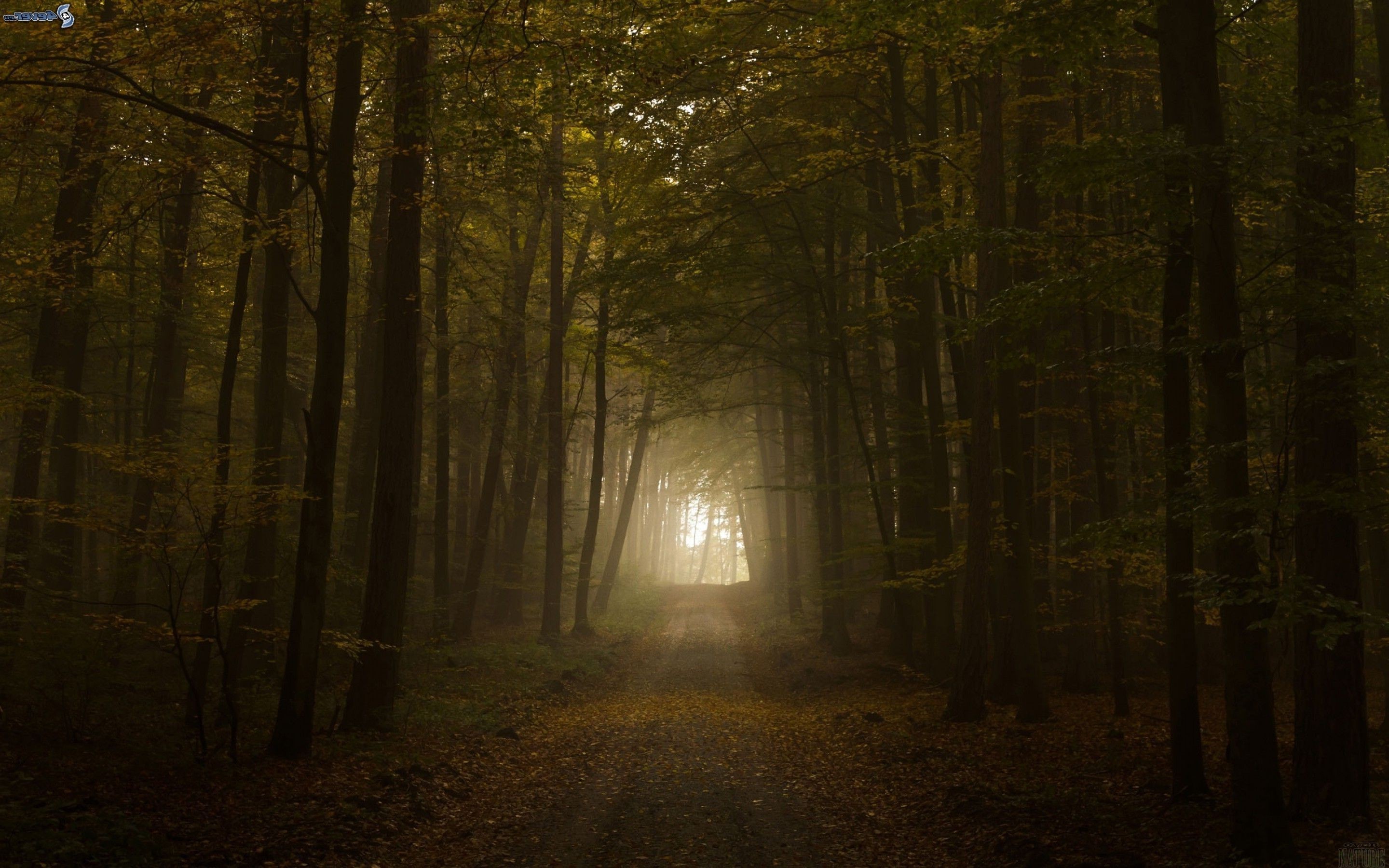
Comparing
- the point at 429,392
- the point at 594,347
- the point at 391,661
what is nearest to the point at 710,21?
the point at 391,661

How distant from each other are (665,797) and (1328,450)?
707cm

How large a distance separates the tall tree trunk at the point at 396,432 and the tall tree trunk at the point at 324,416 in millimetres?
1077

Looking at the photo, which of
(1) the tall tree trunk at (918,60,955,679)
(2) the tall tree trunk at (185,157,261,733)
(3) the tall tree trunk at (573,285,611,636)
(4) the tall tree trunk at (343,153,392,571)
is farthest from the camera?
(3) the tall tree trunk at (573,285,611,636)

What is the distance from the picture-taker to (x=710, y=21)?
1114 centimetres

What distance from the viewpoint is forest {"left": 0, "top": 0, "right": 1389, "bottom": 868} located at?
712 centimetres

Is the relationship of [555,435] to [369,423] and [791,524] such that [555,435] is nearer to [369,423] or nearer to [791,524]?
[369,423]

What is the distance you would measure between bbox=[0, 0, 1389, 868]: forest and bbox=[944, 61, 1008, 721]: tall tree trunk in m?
0.08

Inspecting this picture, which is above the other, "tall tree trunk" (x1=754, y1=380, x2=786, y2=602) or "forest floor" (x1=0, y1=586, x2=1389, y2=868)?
"tall tree trunk" (x1=754, y1=380, x2=786, y2=602)

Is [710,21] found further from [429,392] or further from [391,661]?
[429,392]

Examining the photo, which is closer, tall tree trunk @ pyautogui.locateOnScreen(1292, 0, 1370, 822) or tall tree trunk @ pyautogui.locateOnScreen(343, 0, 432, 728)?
tall tree trunk @ pyautogui.locateOnScreen(1292, 0, 1370, 822)

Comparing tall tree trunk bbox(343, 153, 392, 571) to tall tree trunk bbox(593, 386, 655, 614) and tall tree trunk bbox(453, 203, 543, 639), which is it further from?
tall tree trunk bbox(593, 386, 655, 614)

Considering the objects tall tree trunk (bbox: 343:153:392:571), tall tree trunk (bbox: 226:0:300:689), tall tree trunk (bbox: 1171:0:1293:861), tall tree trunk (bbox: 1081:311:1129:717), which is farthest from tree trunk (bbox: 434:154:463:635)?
tall tree trunk (bbox: 1171:0:1293:861)

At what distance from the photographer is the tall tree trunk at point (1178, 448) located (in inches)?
286

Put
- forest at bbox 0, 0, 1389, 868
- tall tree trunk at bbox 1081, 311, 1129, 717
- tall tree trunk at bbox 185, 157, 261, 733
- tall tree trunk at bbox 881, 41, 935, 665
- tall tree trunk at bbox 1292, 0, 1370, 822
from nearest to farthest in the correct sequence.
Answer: tall tree trunk at bbox 1292, 0, 1370, 822 → forest at bbox 0, 0, 1389, 868 → tall tree trunk at bbox 185, 157, 261, 733 → tall tree trunk at bbox 1081, 311, 1129, 717 → tall tree trunk at bbox 881, 41, 935, 665
